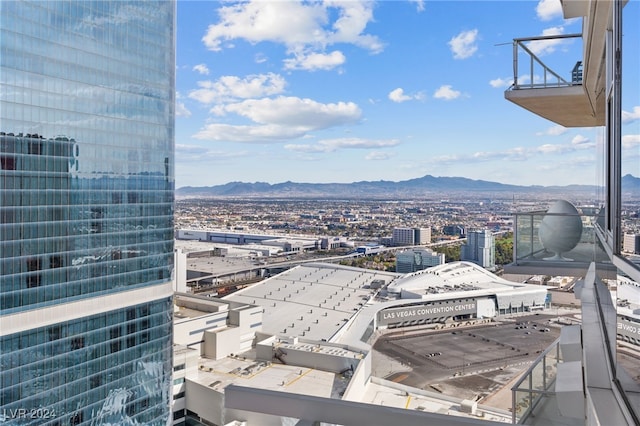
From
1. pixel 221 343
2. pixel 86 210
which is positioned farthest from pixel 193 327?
pixel 86 210

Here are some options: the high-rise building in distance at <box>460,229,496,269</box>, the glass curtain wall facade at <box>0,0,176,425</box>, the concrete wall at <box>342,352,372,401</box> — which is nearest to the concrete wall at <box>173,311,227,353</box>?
the glass curtain wall facade at <box>0,0,176,425</box>

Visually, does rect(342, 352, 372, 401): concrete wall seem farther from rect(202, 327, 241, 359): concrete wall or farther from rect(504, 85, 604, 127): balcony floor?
rect(504, 85, 604, 127): balcony floor

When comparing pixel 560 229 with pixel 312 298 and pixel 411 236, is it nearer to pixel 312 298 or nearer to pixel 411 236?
pixel 312 298

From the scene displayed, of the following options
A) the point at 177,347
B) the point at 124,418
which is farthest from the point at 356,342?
the point at 124,418

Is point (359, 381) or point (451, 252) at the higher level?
point (451, 252)

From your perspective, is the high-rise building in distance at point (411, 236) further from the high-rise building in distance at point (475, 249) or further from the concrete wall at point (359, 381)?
the concrete wall at point (359, 381)
